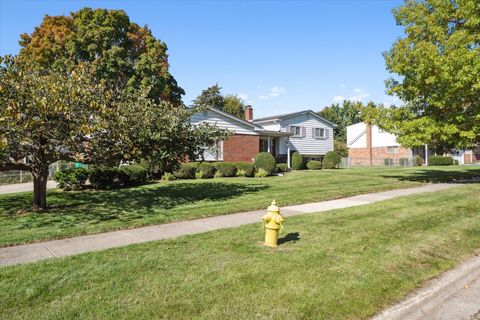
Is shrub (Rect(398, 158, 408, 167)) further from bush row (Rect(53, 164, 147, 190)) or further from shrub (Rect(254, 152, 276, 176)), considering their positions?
bush row (Rect(53, 164, 147, 190))

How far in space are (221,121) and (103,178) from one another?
12115 millimetres

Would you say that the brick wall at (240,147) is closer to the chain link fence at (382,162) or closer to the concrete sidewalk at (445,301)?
the chain link fence at (382,162)

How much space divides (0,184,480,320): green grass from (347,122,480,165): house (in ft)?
136

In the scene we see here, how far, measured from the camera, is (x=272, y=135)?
3028 centimetres

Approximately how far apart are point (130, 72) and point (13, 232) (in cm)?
2613

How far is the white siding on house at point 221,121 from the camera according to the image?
25.7 meters

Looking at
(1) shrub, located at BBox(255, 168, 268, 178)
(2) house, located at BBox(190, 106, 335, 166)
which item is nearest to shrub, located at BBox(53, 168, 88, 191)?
(2) house, located at BBox(190, 106, 335, 166)

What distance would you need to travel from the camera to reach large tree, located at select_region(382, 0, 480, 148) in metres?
14.6

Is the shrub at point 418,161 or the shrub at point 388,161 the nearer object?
the shrub at point 418,161

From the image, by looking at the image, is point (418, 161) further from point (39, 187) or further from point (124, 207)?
point (39, 187)

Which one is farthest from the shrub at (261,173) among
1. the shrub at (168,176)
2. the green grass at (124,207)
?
the green grass at (124,207)

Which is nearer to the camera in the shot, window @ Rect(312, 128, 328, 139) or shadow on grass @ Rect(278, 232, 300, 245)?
shadow on grass @ Rect(278, 232, 300, 245)

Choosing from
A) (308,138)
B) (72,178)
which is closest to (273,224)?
(72,178)

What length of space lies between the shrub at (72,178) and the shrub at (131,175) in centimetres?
171
